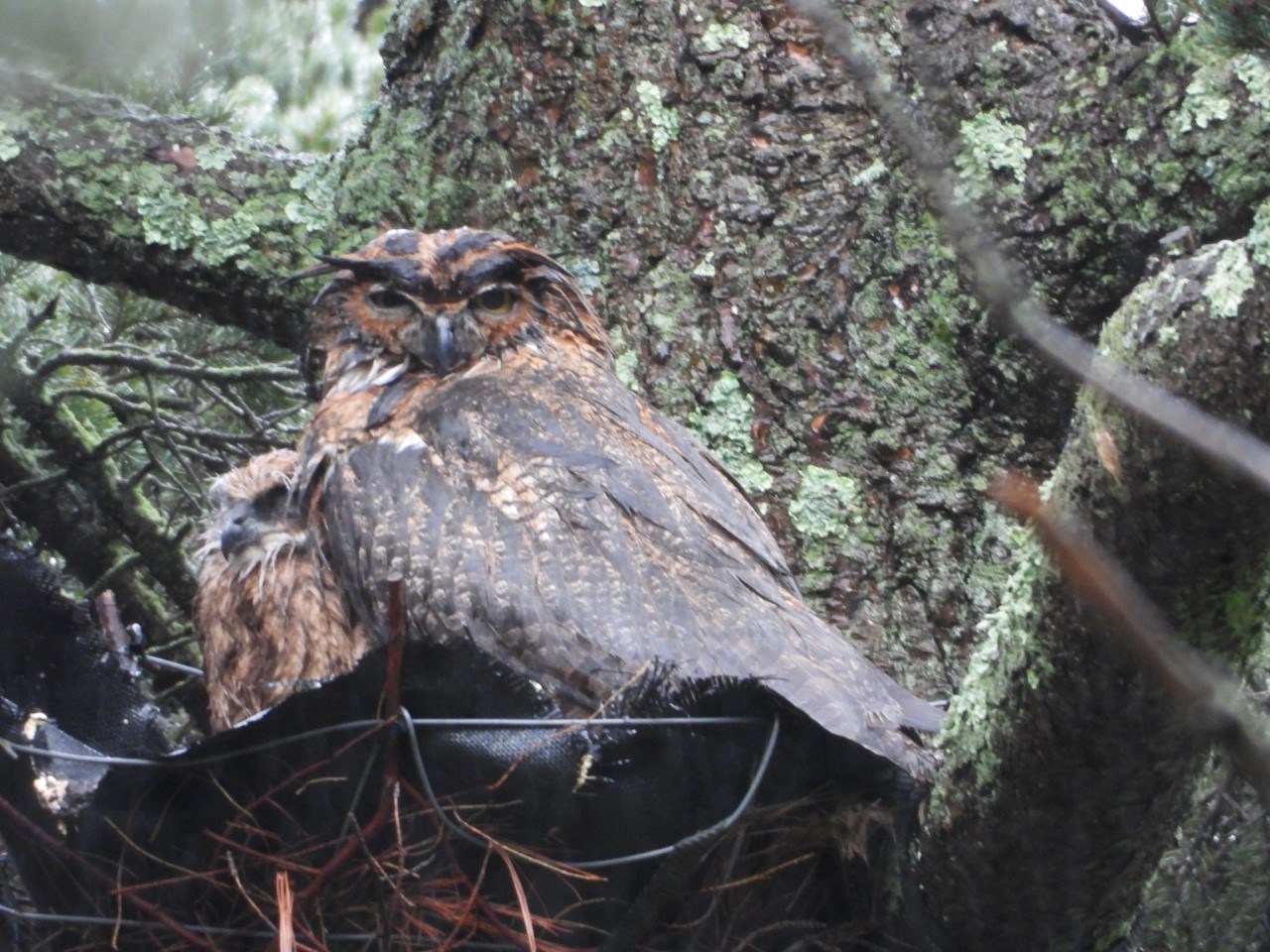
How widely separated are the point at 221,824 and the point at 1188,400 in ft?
5.20

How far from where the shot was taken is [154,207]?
367 centimetres

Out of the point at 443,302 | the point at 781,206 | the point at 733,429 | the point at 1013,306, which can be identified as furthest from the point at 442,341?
the point at 1013,306

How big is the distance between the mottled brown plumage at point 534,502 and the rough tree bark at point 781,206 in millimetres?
243

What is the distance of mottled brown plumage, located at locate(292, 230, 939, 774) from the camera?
264 cm

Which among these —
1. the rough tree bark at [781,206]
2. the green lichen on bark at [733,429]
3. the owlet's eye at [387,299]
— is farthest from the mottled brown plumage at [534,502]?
the rough tree bark at [781,206]

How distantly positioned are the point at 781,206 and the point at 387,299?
3.11 ft

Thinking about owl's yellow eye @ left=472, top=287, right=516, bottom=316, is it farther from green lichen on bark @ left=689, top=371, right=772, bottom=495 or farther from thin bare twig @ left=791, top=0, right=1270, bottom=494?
thin bare twig @ left=791, top=0, right=1270, bottom=494

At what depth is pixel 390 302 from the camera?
3.35m

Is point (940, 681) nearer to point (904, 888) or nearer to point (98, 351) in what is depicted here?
point (904, 888)

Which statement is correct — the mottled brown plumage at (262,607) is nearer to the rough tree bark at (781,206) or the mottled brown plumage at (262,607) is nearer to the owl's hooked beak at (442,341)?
the owl's hooked beak at (442,341)

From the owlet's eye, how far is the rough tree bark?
0.42m

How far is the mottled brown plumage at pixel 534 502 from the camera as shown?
2.64 m

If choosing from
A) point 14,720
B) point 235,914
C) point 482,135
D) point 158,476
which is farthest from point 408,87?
point 235,914

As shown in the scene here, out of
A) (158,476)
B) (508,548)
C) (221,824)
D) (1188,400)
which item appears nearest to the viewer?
(1188,400)
